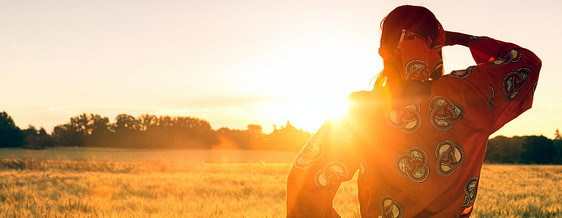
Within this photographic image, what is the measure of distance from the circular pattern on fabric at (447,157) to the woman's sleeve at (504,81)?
248 mm

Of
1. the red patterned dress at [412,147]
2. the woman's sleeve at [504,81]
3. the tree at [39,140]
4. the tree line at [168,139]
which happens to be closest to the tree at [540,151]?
the tree line at [168,139]

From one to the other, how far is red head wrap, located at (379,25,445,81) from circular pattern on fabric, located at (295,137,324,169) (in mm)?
512

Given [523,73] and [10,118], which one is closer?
[523,73]

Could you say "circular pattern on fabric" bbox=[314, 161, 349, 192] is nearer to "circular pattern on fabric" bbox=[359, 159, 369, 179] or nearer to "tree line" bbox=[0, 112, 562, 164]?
"circular pattern on fabric" bbox=[359, 159, 369, 179]

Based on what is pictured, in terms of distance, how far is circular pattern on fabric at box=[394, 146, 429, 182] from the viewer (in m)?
1.67

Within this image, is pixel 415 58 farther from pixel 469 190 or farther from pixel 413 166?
pixel 469 190

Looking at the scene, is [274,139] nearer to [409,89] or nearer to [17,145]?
[17,145]

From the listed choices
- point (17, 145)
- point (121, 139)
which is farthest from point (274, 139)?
point (17, 145)

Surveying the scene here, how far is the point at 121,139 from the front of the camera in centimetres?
6038

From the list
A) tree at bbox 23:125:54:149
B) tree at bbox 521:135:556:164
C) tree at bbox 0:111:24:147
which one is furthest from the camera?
tree at bbox 0:111:24:147

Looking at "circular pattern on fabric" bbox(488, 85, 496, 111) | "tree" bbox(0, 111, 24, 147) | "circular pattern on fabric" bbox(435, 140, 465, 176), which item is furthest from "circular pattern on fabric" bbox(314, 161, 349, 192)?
"tree" bbox(0, 111, 24, 147)

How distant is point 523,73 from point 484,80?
0.81ft

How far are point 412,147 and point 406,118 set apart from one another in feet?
0.49

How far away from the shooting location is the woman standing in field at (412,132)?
1.61m
